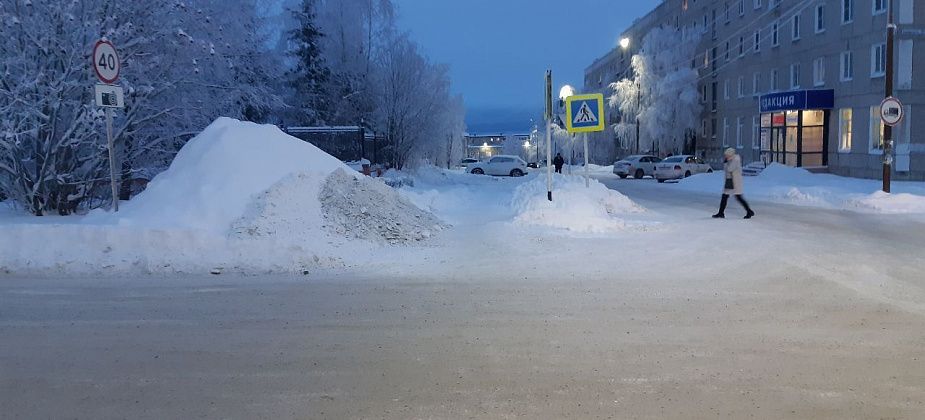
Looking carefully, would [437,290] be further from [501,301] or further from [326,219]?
[326,219]

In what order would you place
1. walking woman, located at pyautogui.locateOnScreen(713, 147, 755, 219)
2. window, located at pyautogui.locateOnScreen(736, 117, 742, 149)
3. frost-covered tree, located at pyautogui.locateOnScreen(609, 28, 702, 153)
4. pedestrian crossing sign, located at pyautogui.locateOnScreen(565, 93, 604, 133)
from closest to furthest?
walking woman, located at pyautogui.locateOnScreen(713, 147, 755, 219) < pedestrian crossing sign, located at pyautogui.locateOnScreen(565, 93, 604, 133) < window, located at pyautogui.locateOnScreen(736, 117, 742, 149) < frost-covered tree, located at pyautogui.locateOnScreen(609, 28, 702, 153)

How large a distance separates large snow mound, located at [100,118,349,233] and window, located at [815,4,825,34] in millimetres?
32070

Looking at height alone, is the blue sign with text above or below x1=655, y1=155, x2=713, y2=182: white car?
above

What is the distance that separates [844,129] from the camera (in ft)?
109

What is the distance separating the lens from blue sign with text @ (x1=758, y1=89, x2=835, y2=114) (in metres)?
33.8

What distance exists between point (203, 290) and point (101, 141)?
6.80m

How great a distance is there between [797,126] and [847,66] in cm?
403

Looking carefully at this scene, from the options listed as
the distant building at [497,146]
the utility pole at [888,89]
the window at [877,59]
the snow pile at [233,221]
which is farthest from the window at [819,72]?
the distant building at [497,146]

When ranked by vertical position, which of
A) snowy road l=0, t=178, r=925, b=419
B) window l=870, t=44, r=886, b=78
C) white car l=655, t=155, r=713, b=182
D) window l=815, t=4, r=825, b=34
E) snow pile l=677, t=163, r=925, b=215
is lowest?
snowy road l=0, t=178, r=925, b=419

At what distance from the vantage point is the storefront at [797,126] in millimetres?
34147

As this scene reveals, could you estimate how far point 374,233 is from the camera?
436 inches

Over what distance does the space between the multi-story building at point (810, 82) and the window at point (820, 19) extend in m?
0.05

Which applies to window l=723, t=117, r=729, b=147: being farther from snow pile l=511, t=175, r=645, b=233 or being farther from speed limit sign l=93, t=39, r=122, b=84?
speed limit sign l=93, t=39, r=122, b=84

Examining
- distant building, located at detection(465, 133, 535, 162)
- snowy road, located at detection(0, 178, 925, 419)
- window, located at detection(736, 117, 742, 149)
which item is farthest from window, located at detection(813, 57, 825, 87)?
distant building, located at detection(465, 133, 535, 162)
